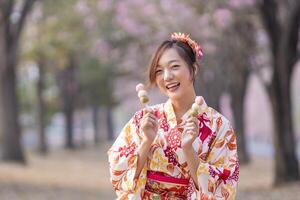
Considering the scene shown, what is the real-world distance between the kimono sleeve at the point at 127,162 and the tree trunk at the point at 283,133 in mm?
9551

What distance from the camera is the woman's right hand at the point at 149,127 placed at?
308 cm

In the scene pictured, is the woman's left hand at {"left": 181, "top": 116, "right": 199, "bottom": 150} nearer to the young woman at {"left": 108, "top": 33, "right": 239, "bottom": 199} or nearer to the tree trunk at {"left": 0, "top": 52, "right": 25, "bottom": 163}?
the young woman at {"left": 108, "top": 33, "right": 239, "bottom": 199}

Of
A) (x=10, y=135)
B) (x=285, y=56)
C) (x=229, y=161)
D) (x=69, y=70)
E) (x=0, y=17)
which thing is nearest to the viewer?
(x=229, y=161)

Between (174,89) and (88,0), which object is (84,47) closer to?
(88,0)

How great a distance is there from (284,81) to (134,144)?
9612 millimetres

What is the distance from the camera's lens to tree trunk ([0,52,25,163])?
56.6 feet

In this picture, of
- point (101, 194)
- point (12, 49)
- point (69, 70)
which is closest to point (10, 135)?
point (12, 49)

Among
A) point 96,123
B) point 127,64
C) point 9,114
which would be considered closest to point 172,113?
point 9,114

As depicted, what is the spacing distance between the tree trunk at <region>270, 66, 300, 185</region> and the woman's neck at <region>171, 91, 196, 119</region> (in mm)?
9470

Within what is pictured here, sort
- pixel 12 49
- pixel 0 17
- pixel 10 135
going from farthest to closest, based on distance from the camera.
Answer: pixel 10 135
pixel 12 49
pixel 0 17

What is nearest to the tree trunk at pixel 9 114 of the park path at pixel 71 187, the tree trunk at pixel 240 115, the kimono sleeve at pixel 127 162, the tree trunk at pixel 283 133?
the park path at pixel 71 187

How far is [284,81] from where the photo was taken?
12508mm

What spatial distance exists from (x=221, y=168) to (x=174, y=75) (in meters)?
0.47

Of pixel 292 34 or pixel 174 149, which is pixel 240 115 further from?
pixel 174 149
